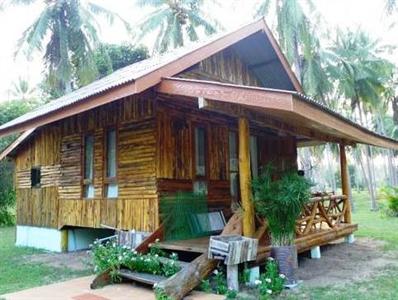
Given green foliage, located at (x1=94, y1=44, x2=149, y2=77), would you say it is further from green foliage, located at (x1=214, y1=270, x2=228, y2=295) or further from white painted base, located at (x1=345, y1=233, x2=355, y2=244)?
green foliage, located at (x1=214, y1=270, x2=228, y2=295)

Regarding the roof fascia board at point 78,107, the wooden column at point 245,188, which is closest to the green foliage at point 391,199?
the wooden column at point 245,188

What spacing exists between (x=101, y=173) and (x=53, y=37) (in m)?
13.9

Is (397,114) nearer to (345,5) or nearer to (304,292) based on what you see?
(345,5)

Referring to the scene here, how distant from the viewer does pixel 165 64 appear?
250 inches

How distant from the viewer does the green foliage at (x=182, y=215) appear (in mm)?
7129

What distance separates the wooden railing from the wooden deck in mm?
134

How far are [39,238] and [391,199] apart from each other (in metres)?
13.9

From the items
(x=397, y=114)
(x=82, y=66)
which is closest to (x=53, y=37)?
(x=82, y=66)

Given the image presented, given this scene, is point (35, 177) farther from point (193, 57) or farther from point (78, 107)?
point (193, 57)

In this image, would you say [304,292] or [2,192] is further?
[2,192]

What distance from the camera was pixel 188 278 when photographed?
524 cm

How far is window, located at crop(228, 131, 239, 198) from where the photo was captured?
9.02 metres

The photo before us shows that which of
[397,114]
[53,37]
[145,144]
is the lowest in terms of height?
[145,144]

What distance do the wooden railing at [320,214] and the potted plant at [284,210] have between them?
3.13 feet
